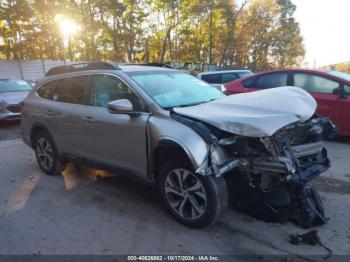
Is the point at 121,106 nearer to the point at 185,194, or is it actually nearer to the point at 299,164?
the point at 185,194

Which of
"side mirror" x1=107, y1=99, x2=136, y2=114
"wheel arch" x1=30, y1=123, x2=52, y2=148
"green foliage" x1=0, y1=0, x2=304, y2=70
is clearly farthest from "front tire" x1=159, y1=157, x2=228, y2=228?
"green foliage" x1=0, y1=0, x2=304, y2=70

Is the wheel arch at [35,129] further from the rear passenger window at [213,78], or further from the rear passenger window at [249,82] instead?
the rear passenger window at [213,78]

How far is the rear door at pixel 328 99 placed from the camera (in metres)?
6.72

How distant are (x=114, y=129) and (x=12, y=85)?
30.4ft

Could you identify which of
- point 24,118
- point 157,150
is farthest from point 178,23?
point 157,150

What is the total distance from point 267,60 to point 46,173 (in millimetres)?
53878

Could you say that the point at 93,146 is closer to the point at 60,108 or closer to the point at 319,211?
the point at 60,108

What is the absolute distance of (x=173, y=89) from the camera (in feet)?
14.0

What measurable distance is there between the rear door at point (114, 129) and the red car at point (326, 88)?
15.1 ft

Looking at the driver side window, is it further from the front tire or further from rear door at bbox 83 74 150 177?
the front tire

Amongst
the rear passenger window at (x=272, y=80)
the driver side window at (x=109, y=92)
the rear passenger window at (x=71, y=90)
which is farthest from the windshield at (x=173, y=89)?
the rear passenger window at (x=272, y=80)

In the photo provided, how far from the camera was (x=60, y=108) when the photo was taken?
503cm

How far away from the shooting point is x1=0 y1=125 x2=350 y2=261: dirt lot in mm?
3191

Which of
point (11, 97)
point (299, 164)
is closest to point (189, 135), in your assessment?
point (299, 164)
